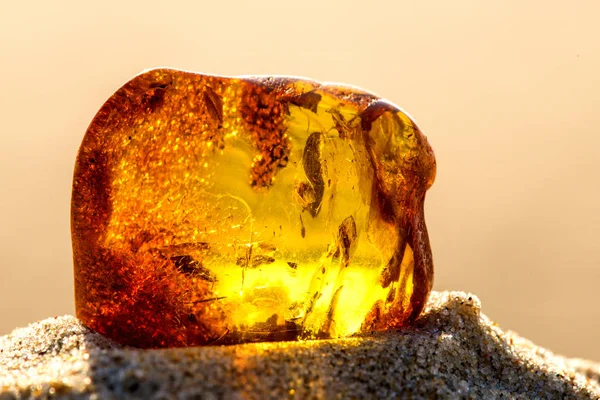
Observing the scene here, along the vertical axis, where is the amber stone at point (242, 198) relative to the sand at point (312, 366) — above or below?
above

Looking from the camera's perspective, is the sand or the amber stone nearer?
the sand

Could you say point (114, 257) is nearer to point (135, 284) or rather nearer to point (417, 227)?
point (135, 284)

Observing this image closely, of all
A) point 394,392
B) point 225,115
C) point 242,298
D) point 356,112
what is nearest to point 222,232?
point 242,298

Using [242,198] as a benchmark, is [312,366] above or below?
below

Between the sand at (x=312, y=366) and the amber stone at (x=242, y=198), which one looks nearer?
the sand at (x=312, y=366)

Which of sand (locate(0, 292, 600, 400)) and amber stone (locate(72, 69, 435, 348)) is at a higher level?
amber stone (locate(72, 69, 435, 348))
